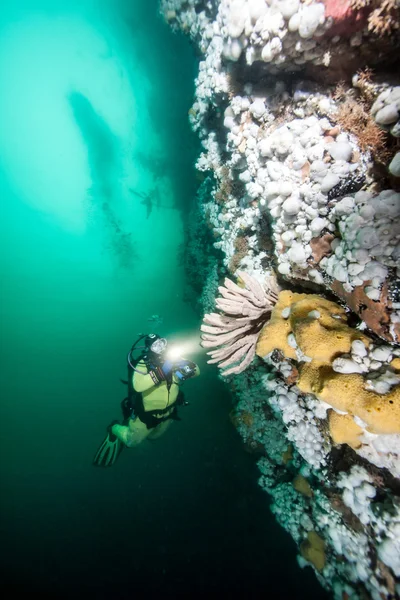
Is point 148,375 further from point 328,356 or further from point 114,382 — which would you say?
point 114,382

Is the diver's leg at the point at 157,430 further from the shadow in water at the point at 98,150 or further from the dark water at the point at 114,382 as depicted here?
the shadow in water at the point at 98,150

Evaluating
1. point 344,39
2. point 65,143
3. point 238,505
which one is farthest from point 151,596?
point 65,143

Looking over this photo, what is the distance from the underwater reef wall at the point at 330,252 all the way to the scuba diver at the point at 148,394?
2.55 meters

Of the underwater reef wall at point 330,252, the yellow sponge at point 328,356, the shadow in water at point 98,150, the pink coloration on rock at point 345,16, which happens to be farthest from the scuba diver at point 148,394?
the shadow in water at point 98,150

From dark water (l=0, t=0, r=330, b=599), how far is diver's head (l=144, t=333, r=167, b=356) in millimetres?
7387

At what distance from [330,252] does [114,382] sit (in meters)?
36.6

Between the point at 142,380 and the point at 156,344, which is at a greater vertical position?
the point at 156,344

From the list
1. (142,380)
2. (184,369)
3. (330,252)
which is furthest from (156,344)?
(330,252)

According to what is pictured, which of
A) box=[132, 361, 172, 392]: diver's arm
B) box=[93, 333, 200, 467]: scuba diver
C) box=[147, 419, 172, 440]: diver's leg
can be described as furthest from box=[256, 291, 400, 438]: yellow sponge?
box=[147, 419, 172, 440]: diver's leg

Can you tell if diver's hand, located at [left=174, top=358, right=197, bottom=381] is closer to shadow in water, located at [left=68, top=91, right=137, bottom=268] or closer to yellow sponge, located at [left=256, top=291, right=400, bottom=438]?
yellow sponge, located at [left=256, top=291, right=400, bottom=438]

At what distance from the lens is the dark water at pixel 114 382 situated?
1138 cm

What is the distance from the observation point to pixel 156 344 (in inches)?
233

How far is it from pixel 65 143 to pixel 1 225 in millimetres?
20509

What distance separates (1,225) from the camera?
53.1 meters
